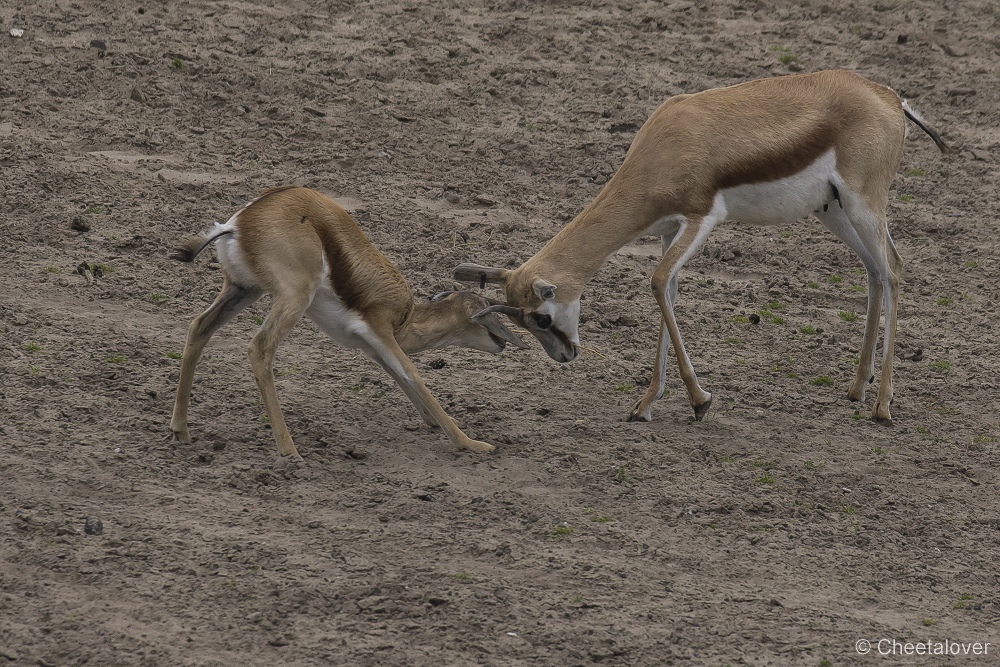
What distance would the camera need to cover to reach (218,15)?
38.0 ft

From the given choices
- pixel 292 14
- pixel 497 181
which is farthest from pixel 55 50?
pixel 497 181

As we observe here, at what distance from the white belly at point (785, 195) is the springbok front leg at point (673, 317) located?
19 centimetres

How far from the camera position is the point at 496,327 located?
724cm

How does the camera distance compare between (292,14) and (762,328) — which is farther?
(292,14)

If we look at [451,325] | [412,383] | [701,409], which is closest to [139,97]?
[451,325]

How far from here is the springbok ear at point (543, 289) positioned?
23.8 ft

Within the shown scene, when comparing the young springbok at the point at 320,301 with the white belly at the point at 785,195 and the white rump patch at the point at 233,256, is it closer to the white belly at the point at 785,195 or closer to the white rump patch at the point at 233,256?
the white rump patch at the point at 233,256

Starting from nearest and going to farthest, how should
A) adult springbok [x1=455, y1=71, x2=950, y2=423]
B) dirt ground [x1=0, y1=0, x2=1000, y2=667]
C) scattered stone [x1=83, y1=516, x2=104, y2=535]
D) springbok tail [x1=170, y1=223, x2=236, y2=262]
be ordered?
dirt ground [x1=0, y1=0, x2=1000, y2=667]
scattered stone [x1=83, y1=516, x2=104, y2=535]
springbok tail [x1=170, y1=223, x2=236, y2=262]
adult springbok [x1=455, y1=71, x2=950, y2=423]

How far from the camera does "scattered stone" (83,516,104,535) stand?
582 centimetres

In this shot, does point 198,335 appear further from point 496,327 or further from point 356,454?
point 496,327

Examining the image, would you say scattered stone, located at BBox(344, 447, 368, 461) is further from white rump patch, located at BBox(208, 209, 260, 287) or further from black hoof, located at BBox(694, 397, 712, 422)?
black hoof, located at BBox(694, 397, 712, 422)

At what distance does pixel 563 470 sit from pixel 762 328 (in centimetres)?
245

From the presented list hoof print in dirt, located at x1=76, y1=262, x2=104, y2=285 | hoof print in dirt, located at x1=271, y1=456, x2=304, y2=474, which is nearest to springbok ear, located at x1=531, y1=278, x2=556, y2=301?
hoof print in dirt, located at x1=271, y1=456, x2=304, y2=474

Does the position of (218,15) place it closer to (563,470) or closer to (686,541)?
(563,470)
